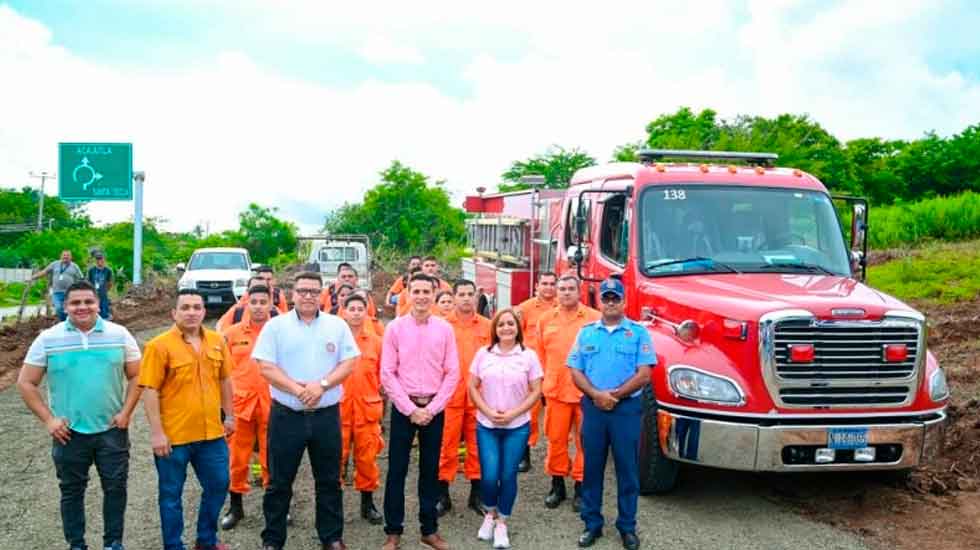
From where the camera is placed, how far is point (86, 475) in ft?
17.4

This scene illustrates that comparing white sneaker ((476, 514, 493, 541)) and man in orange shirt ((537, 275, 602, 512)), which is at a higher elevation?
man in orange shirt ((537, 275, 602, 512))

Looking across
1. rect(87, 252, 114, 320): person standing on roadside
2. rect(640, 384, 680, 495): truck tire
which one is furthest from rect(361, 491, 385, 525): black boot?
rect(87, 252, 114, 320): person standing on roadside

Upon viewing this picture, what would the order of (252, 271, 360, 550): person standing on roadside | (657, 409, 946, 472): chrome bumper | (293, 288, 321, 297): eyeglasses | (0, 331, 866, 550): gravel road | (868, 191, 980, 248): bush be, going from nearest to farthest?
(252, 271, 360, 550): person standing on roadside
(293, 288, 321, 297): eyeglasses
(0, 331, 866, 550): gravel road
(657, 409, 946, 472): chrome bumper
(868, 191, 980, 248): bush

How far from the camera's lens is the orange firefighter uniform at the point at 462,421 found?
6590 mm

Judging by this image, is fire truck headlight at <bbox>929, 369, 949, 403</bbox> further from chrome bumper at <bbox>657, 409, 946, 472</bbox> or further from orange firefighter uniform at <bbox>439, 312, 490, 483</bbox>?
orange firefighter uniform at <bbox>439, 312, 490, 483</bbox>

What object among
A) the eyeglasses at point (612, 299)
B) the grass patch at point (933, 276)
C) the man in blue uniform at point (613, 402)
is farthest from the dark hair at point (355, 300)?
the grass patch at point (933, 276)

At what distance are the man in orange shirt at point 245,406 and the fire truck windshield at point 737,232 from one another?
10.3 ft

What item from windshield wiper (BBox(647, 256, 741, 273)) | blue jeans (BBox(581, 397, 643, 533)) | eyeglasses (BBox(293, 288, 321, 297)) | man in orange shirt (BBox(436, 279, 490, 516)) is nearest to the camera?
eyeglasses (BBox(293, 288, 321, 297))

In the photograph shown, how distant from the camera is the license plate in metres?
5.98

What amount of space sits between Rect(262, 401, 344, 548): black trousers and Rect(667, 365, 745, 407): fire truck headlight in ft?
7.83

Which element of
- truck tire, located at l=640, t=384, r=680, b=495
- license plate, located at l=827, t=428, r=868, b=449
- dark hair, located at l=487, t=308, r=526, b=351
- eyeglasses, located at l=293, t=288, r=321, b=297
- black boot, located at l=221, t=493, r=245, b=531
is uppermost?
eyeglasses, located at l=293, t=288, r=321, b=297

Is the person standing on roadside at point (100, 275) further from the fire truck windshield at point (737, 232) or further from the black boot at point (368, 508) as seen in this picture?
the fire truck windshield at point (737, 232)

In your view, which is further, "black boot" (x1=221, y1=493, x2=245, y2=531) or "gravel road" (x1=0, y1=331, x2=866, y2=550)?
"black boot" (x1=221, y1=493, x2=245, y2=531)

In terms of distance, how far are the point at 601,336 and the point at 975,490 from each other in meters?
3.31
